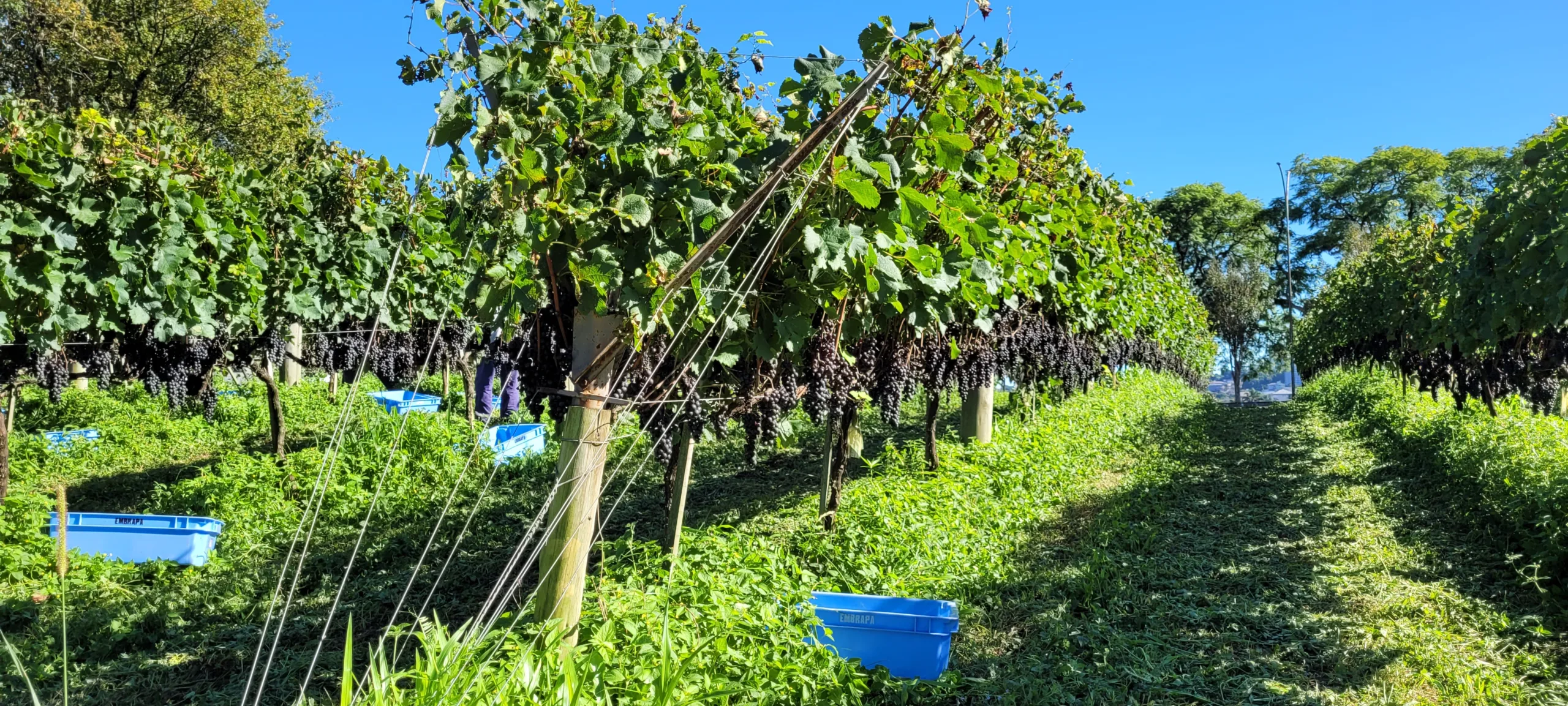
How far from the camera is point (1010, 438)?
360 inches

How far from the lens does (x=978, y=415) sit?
930cm

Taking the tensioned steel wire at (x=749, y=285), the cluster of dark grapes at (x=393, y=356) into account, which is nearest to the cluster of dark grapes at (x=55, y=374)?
the cluster of dark grapes at (x=393, y=356)

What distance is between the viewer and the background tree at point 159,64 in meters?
16.7

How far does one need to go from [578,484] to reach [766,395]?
5.42ft

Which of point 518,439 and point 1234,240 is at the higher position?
point 1234,240

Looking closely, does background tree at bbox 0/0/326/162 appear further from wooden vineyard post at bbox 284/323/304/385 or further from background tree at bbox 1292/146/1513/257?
background tree at bbox 1292/146/1513/257

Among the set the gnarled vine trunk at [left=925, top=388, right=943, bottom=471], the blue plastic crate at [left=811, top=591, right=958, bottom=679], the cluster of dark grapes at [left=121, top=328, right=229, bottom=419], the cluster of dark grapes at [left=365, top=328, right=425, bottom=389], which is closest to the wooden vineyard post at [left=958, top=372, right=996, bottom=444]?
the gnarled vine trunk at [left=925, top=388, right=943, bottom=471]

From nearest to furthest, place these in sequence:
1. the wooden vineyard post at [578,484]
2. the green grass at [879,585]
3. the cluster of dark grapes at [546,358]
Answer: the wooden vineyard post at [578,484]
the cluster of dark grapes at [546,358]
the green grass at [879,585]

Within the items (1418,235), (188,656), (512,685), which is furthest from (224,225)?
(1418,235)

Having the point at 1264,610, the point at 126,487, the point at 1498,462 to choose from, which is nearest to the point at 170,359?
the point at 126,487

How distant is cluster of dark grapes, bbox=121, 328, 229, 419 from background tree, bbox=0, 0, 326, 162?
10.1m

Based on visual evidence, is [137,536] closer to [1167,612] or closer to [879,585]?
[879,585]

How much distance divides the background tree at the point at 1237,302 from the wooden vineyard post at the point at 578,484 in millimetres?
38893

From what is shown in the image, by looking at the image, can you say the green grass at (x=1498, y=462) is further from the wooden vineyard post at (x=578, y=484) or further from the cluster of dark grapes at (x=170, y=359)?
the cluster of dark grapes at (x=170, y=359)
